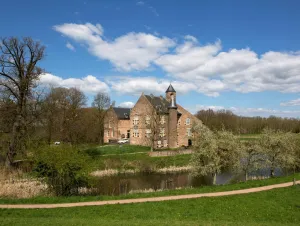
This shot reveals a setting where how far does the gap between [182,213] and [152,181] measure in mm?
13605

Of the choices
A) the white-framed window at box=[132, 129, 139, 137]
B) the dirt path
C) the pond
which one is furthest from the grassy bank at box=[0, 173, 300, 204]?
the white-framed window at box=[132, 129, 139, 137]

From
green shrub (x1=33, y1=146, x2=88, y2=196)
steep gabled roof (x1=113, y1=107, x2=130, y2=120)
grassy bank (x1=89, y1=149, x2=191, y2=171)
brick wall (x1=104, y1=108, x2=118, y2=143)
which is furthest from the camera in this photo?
steep gabled roof (x1=113, y1=107, x2=130, y2=120)

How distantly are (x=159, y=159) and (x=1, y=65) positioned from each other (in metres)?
22.3

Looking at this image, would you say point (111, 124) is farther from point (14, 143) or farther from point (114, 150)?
point (14, 143)

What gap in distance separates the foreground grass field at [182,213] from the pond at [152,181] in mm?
7617

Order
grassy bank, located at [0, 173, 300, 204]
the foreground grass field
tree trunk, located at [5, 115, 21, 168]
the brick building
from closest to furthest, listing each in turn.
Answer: the foreground grass field → grassy bank, located at [0, 173, 300, 204] → tree trunk, located at [5, 115, 21, 168] → the brick building

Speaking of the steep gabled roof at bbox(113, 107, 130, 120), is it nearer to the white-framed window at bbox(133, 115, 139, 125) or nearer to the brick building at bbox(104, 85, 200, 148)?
the brick building at bbox(104, 85, 200, 148)

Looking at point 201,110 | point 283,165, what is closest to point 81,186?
point 283,165

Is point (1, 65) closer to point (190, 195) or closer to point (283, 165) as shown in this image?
point (190, 195)

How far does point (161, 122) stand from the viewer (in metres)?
45.2

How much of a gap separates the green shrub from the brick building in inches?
943

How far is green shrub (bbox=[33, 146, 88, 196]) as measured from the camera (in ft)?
58.5

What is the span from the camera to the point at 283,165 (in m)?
23.9

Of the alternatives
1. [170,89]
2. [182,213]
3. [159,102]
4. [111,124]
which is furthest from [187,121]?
[182,213]
